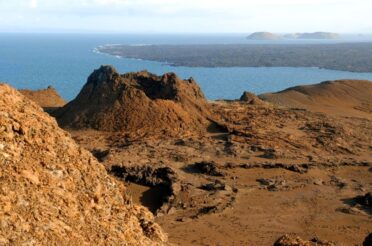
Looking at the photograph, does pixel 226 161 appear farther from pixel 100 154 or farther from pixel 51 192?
pixel 51 192

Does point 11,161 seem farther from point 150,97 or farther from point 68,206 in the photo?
point 150,97

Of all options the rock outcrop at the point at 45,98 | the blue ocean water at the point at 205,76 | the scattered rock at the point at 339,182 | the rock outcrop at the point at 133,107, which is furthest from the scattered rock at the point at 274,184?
the blue ocean water at the point at 205,76

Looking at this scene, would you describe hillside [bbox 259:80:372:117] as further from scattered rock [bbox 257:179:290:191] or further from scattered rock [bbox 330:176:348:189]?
scattered rock [bbox 257:179:290:191]

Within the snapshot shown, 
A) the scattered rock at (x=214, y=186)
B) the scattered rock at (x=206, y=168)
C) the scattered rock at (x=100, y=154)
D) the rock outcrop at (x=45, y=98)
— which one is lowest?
the scattered rock at (x=214, y=186)

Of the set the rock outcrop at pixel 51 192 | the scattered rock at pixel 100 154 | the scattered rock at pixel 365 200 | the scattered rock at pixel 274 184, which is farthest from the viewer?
the scattered rock at pixel 100 154

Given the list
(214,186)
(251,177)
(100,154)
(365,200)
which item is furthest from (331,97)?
(214,186)

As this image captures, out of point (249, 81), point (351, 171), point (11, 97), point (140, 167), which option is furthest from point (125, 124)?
point (249, 81)

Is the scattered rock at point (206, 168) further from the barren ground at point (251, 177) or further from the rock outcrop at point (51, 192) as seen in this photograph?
the rock outcrop at point (51, 192)

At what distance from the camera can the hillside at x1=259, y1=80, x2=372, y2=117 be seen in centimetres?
4112

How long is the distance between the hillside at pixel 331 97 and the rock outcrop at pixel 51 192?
1238 inches

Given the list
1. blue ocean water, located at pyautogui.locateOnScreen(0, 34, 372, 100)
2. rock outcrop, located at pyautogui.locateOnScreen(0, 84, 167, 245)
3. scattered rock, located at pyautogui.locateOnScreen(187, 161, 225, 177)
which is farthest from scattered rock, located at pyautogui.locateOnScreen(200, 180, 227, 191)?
blue ocean water, located at pyautogui.locateOnScreen(0, 34, 372, 100)

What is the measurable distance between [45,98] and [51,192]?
28.1 m

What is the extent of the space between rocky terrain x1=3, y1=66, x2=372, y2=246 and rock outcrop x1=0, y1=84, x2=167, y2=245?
1.48 metres

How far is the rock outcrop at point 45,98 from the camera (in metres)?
34.6
